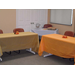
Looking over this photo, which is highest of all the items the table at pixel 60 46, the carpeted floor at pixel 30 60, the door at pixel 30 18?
the door at pixel 30 18

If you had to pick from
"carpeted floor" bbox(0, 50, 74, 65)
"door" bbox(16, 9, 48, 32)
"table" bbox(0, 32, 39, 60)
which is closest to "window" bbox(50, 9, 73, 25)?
"door" bbox(16, 9, 48, 32)

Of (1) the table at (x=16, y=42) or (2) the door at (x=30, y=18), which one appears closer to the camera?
(1) the table at (x=16, y=42)

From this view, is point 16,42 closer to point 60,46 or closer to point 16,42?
point 16,42

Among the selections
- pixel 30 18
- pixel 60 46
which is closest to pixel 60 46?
pixel 60 46

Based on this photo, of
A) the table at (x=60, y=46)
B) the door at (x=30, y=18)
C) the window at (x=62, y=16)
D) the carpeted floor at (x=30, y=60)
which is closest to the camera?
the table at (x=60, y=46)

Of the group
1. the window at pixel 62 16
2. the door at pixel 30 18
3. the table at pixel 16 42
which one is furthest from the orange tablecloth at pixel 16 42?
the window at pixel 62 16

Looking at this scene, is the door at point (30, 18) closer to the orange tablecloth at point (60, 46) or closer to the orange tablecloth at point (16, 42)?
the orange tablecloth at point (16, 42)

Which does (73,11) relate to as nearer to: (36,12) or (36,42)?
(36,12)

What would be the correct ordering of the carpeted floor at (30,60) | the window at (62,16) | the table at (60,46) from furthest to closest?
1. the window at (62,16)
2. the carpeted floor at (30,60)
3. the table at (60,46)

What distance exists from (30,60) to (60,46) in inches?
39.2

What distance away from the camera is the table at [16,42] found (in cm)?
363

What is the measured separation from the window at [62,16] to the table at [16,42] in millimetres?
2393

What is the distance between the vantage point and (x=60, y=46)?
11.2 ft

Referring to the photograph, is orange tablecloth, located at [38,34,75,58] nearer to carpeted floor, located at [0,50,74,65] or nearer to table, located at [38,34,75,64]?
table, located at [38,34,75,64]
